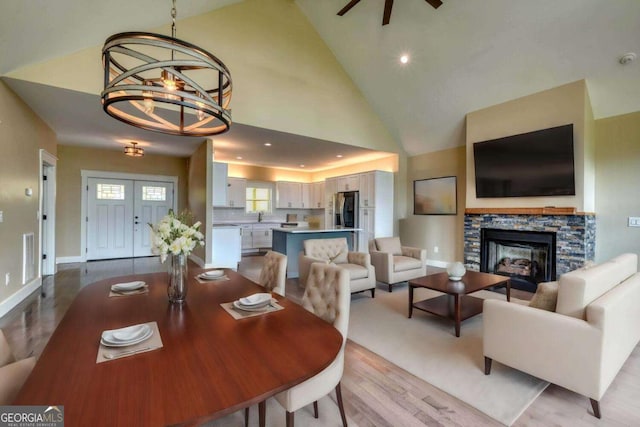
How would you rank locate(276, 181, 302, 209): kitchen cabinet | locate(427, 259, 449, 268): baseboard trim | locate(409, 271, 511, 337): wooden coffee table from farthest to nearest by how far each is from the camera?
locate(276, 181, 302, 209): kitchen cabinet < locate(427, 259, 449, 268): baseboard trim < locate(409, 271, 511, 337): wooden coffee table

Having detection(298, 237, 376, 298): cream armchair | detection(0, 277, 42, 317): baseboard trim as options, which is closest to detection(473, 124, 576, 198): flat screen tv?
detection(298, 237, 376, 298): cream armchair

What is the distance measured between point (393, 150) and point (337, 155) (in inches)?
51.2

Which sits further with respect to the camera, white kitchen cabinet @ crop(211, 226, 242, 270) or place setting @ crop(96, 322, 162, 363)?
white kitchen cabinet @ crop(211, 226, 242, 270)

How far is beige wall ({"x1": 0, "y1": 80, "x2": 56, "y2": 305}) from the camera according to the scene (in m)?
3.28

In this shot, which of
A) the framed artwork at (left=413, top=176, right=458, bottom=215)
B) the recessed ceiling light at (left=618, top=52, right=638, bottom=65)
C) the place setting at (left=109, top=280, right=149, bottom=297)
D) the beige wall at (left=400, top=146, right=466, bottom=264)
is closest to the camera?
the place setting at (left=109, top=280, right=149, bottom=297)

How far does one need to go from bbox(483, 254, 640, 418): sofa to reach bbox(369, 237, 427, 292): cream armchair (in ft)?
6.99

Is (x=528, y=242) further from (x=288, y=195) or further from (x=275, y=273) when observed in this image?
(x=288, y=195)

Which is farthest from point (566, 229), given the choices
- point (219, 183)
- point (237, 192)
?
point (237, 192)

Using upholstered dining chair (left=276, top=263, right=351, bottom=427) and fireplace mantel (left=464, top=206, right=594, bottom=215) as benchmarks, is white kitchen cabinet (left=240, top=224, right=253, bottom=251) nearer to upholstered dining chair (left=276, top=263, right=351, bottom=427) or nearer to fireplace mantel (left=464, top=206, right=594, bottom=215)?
fireplace mantel (left=464, top=206, right=594, bottom=215)

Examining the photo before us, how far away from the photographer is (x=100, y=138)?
18.7 feet

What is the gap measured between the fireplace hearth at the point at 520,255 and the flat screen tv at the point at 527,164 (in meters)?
0.65

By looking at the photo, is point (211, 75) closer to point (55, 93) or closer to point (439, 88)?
point (55, 93)

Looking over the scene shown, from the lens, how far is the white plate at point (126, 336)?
3.77 ft

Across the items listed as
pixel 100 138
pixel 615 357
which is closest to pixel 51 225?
pixel 100 138
